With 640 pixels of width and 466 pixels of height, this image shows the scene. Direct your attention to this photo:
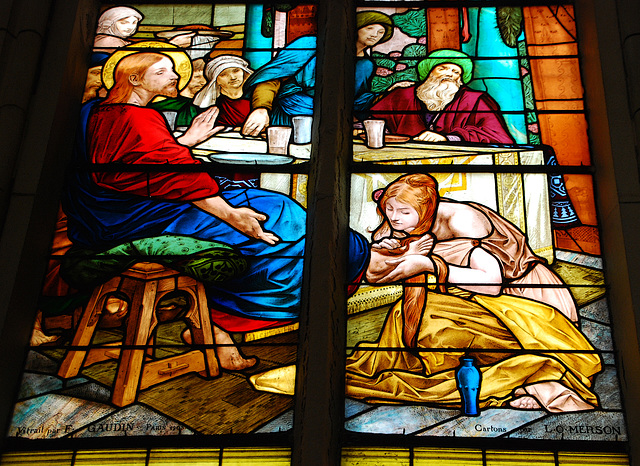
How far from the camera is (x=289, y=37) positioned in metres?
5.82

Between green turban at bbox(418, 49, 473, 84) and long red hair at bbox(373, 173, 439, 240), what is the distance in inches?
29.9

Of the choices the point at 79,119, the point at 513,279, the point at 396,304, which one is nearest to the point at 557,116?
→ the point at 513,279

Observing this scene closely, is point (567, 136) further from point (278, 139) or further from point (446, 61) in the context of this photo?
point (278, 139)

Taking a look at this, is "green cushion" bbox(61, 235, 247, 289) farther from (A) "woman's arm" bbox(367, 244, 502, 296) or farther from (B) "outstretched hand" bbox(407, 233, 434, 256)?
(B) "outstretched hand" bbox(407, 233, 434, 256)

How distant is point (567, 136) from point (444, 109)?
701 millimetres

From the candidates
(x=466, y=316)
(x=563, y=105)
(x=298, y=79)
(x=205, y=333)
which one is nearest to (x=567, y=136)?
(x=563, y=105)

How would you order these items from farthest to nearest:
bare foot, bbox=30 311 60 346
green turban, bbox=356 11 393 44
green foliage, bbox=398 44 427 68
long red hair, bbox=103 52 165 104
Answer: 1. green turban, bbox=356 11 393 44
2. green foliage, bbox=398 44 427 68
3. long red hair, bbox=103 52 165 104
4. bare foot, bbox=30 311 60 346

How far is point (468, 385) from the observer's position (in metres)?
4.54

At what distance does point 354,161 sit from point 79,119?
1.59 m

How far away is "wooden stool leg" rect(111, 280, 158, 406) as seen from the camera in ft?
14.9

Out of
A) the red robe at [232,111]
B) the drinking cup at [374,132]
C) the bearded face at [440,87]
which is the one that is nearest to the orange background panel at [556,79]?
the bearded face at [440,87]

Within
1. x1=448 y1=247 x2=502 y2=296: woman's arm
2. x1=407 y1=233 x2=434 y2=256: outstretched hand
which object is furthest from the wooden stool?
x1=448 y1=247 x2=502 y2=296: woman's arm

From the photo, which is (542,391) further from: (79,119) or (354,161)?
(79,119)

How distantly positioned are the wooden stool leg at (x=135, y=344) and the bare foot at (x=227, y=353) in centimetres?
21
